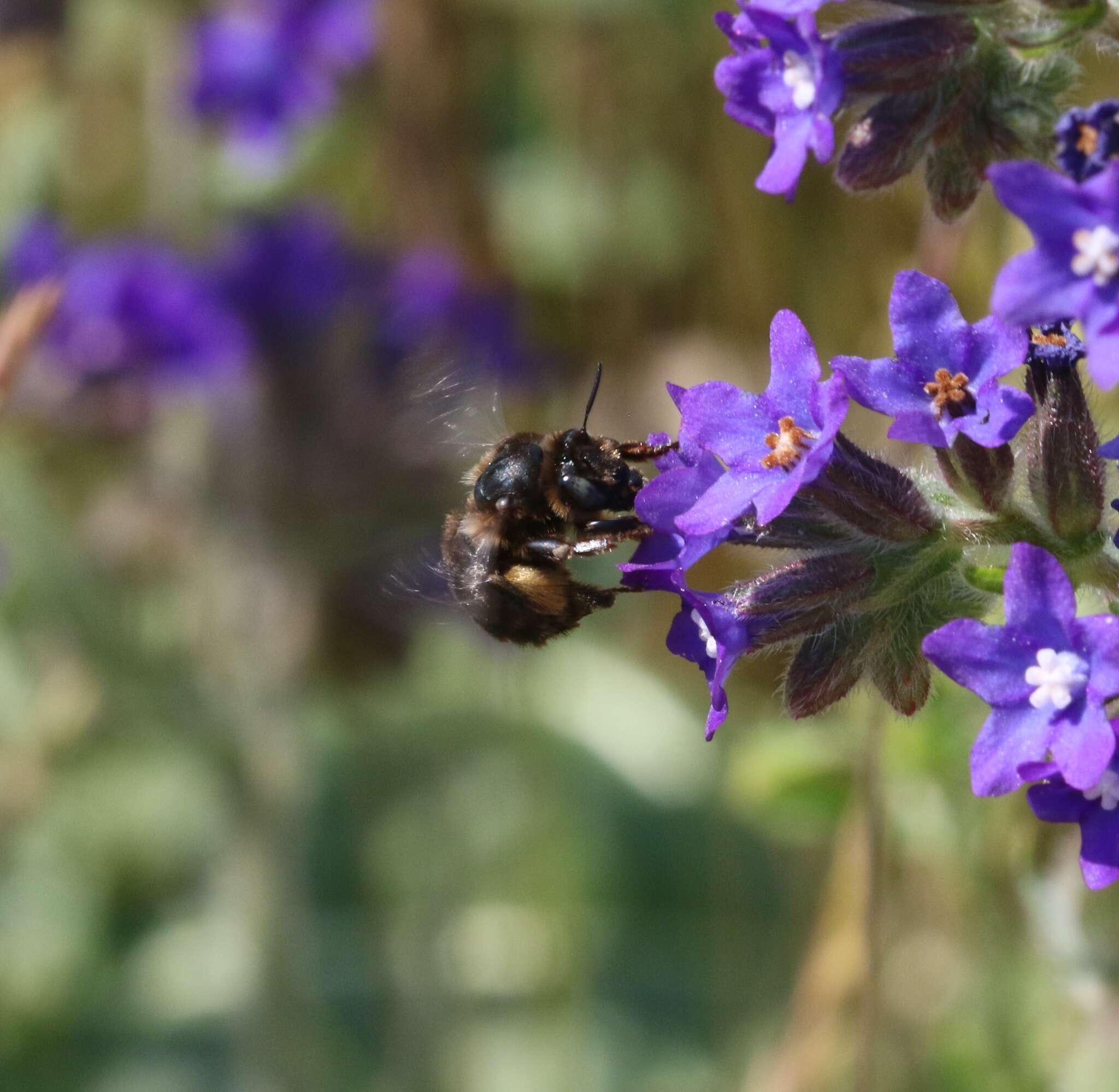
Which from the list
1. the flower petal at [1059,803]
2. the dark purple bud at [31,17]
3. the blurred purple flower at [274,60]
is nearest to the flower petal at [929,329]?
the flower petal at [1059,803]

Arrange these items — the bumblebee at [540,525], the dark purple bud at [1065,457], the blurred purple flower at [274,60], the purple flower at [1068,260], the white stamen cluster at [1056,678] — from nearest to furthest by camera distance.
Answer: the purple flower at [1068,260] → the white stamen cluster at [1056,678] → the dark purple bud at [1065,457] → the bumblebee at [540,525] → the blurred purple flower at [274,60]

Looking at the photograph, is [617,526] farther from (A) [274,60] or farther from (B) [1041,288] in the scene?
(A) [274,60]

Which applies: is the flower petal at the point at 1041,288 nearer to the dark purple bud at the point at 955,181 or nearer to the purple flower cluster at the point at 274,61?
the dark purple bud at the point at 955,181

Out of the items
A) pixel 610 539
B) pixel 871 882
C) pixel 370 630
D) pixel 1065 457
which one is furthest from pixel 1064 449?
pixel 370 630

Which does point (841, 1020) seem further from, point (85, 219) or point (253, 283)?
point (85, 219)

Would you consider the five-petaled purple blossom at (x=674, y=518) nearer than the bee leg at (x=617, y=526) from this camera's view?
Yes

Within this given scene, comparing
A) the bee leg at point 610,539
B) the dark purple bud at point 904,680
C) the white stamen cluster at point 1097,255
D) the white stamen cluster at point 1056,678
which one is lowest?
the bee leg at point 610,539
